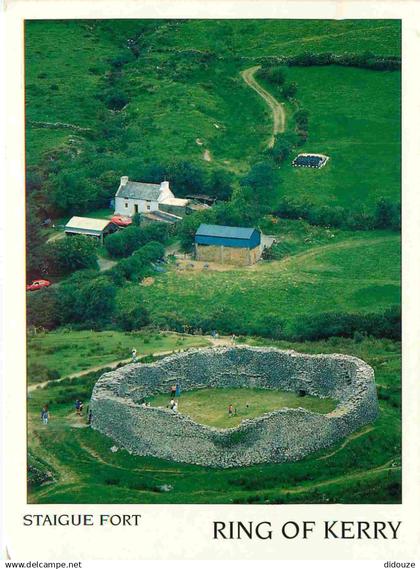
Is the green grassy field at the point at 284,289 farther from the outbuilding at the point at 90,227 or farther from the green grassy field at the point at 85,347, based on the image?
the outbuilding at the point at 90,227

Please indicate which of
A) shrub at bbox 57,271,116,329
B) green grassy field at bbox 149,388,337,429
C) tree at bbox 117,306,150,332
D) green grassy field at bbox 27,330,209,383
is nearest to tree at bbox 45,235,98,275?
shrub at bbox 57,271,116,329

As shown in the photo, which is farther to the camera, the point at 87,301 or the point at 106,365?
the point at 87,301

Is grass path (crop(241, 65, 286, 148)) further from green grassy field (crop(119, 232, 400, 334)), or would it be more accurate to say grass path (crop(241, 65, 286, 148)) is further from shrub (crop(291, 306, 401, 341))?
shrub (crop(291, 306, 401, 341))

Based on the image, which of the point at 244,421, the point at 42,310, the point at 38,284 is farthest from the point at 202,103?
the point at 244,421

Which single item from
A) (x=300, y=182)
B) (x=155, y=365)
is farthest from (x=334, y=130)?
(x=155, y=365)

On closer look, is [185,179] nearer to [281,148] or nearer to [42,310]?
[281,148]

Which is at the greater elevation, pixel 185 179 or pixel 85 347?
pixel 185 179
